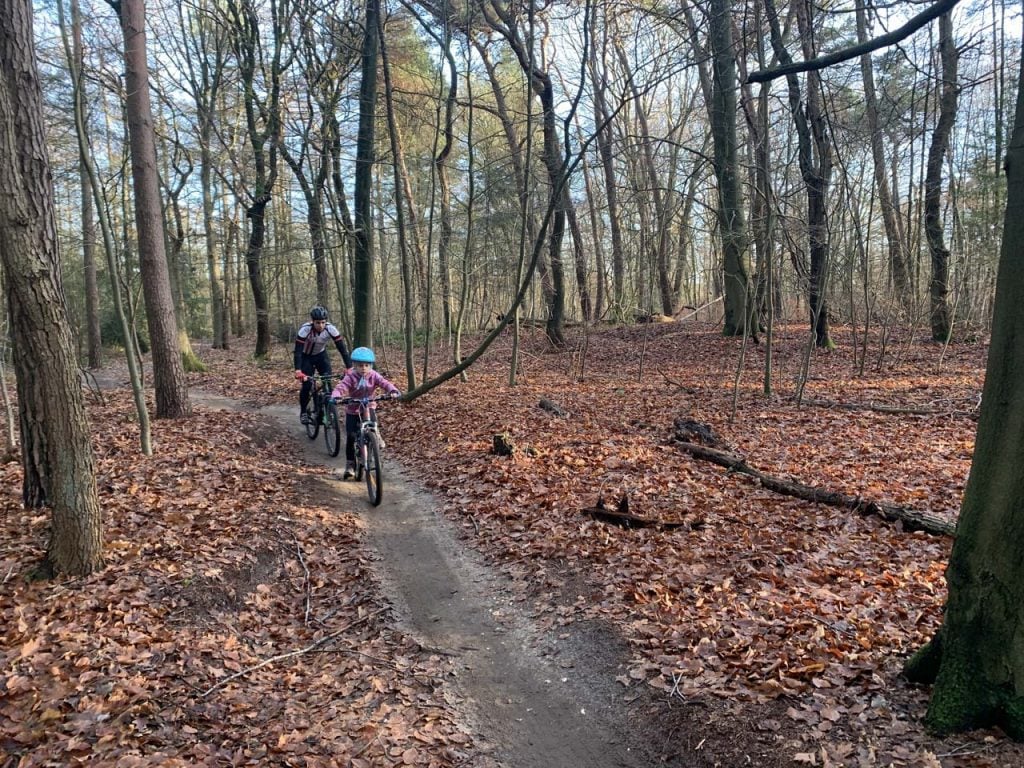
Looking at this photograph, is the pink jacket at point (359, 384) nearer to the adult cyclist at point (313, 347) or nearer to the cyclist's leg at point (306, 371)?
the adult cyclist at point (313, 347)

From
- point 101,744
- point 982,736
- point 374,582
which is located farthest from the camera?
point 374,582

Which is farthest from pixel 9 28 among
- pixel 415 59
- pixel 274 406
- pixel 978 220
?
pixel 978 220

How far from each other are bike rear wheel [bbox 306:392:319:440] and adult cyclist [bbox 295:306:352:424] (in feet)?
0.29

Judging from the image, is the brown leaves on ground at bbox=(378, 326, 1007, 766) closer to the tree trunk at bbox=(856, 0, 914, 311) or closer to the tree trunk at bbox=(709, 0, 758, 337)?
the tree trunk at bbox=(709, 0, 758, 337)

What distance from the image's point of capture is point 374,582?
612cm

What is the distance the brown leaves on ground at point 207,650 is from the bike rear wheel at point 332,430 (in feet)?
9.51

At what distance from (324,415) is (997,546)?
31.8 feet

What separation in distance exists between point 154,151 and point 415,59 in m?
9.91

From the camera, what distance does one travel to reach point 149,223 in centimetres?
1068

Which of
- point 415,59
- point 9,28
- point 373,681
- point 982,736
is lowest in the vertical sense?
point 373,681

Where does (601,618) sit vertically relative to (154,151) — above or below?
below

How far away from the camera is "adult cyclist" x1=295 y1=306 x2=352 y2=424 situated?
1049cm

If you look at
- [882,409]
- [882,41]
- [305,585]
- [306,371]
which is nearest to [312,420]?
[306,371]

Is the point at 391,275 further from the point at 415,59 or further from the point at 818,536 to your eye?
the point at 818,536
